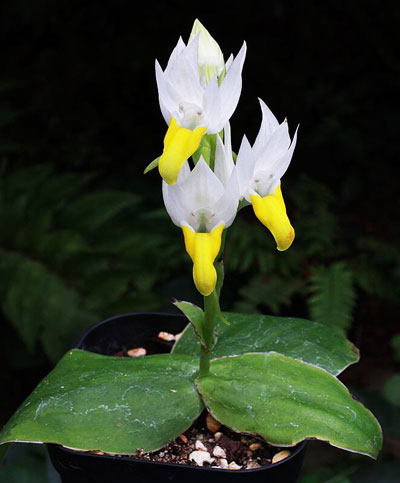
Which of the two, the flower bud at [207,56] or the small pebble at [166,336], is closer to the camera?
the flower bud at [207,56]

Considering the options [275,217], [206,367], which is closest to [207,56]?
[275,217]

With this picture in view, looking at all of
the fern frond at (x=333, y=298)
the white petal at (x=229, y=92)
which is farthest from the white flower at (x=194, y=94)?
the fern frond at (x=333, y=298)

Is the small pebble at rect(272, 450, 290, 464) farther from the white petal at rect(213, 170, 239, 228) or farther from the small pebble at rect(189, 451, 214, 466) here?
the white petal at rect(213, 170, 239, 228)

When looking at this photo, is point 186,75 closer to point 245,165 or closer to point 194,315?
point 245,165

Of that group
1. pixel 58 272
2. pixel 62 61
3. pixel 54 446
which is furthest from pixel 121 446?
pixel 62 61

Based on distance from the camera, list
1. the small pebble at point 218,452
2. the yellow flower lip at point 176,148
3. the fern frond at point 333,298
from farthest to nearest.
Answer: the fern frond at point 333,298
the small pebble at point 218,452
the yellow flower lip at point 176,148

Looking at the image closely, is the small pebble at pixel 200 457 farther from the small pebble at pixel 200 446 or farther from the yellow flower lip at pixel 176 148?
the yellow flower lip at pixel 176 148
